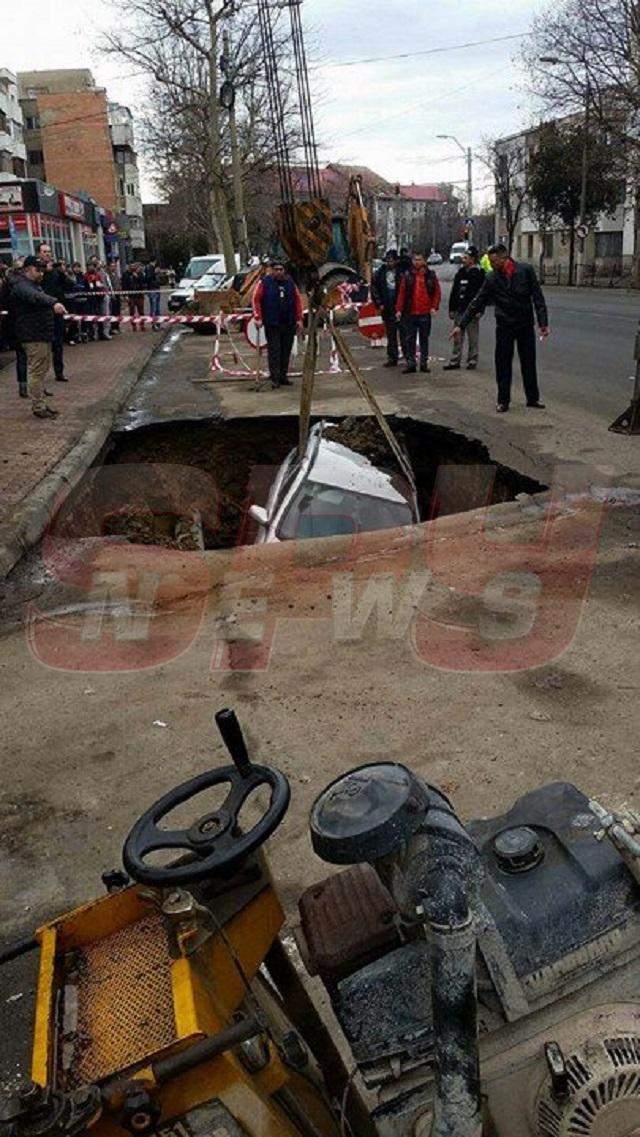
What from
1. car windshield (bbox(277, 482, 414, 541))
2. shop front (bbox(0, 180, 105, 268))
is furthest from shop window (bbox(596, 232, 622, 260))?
car windshield (bbox(277, 482, 414, 541))

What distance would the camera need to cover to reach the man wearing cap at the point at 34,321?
35.3ft

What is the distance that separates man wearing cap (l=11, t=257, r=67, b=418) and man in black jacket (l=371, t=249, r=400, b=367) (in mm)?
6121

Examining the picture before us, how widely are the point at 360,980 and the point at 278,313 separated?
13080mm

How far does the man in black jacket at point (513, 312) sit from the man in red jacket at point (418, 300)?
3174mm

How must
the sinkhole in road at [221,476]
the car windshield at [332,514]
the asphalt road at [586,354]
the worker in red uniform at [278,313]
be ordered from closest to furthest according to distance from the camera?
1. the car windshield at [332,514]
2. the sinkhole in road at [221,476]
3. the asphalt road at [586,354]
4. the worker in red uniform at [278,313]

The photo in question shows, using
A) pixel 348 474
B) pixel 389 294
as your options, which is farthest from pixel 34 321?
pixel 389 294

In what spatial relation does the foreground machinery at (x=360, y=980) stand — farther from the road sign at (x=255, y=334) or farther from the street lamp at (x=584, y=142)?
the street lamp at (x=584, y=142)

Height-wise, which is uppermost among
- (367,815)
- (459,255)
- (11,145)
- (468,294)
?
(11,145)

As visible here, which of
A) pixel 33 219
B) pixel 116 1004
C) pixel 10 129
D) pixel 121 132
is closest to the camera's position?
pixel 116 1004

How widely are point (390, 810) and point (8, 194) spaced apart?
96.0 ft

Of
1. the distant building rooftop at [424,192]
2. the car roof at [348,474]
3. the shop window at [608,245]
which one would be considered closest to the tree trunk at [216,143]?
the car roof at [348,474]

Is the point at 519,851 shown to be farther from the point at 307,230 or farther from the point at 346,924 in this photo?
the point at 307,230

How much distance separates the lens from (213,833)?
159 centimetres

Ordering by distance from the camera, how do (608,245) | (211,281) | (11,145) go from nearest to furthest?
(211,281)
(11,145)
(608,245)
